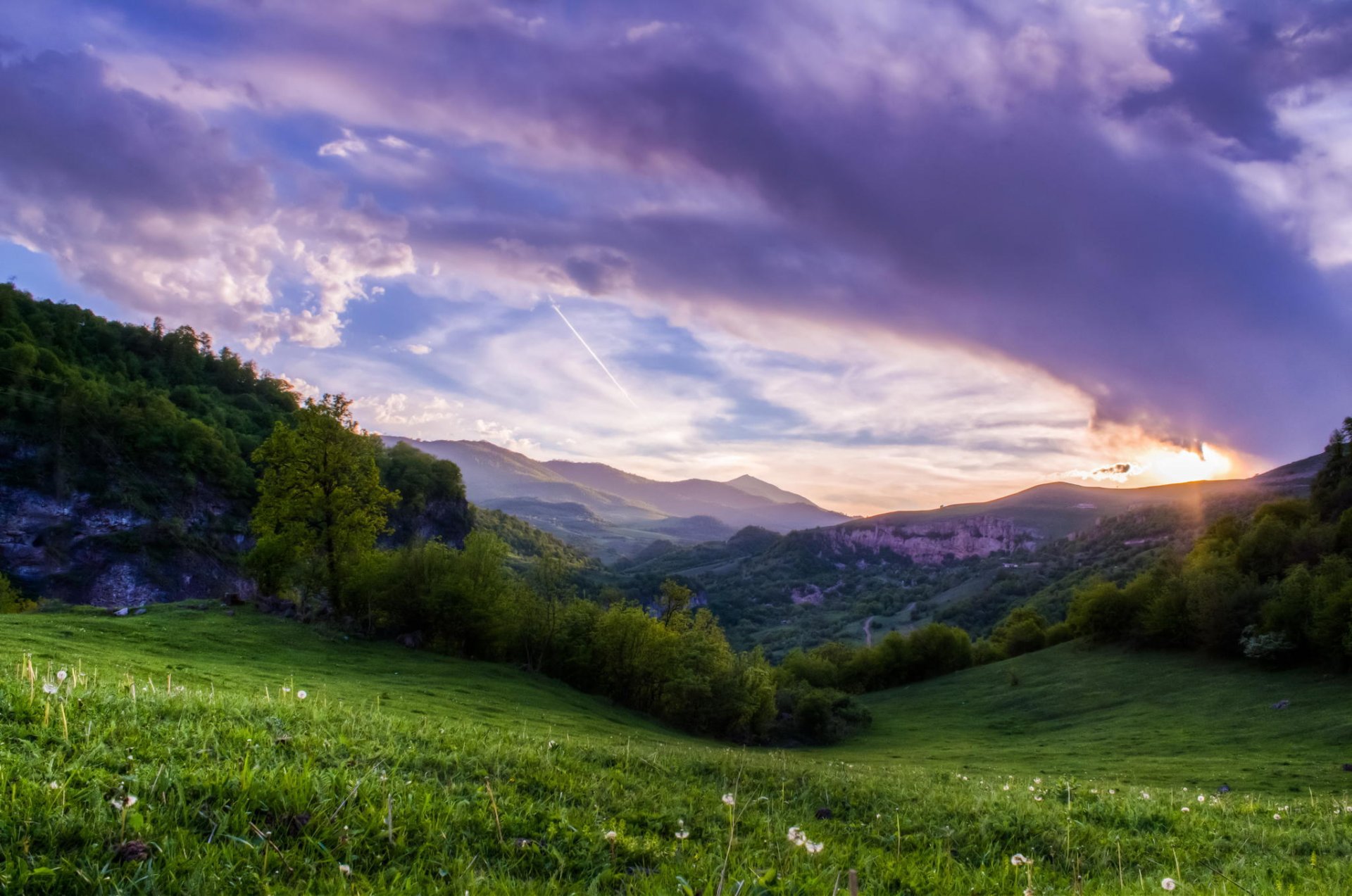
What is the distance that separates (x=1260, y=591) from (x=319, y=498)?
78.9 m

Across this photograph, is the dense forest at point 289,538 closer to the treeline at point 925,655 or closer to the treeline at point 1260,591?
the treeline at point 925,655

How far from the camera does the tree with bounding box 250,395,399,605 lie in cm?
4253

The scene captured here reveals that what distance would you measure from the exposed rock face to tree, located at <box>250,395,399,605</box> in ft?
183

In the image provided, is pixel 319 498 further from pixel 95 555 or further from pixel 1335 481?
pixel 1335 481

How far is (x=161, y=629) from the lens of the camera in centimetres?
3153

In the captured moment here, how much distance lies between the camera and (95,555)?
8662 cm

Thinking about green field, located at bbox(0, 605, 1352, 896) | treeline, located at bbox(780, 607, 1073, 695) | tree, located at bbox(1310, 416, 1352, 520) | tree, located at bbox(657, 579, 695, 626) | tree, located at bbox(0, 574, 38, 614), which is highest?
tree, located at bbox(1310, 416, 1352, 520)

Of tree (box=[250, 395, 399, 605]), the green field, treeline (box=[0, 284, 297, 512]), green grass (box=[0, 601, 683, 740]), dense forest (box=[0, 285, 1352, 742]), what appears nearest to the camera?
the green field

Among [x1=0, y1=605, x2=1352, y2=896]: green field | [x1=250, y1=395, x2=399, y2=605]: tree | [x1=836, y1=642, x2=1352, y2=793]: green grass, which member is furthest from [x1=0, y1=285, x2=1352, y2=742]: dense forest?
[x1=0, y1=605, x2=1352, y2=896]: green field

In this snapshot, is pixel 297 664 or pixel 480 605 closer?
pixel 297 664

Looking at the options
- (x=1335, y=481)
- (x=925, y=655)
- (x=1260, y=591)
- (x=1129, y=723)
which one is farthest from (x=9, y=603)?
(x=1335, y=481)

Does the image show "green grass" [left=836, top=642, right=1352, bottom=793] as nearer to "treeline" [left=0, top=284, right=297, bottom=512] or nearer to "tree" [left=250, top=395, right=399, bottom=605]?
"tree" [left=250, top=395, right=399, bottom=605]

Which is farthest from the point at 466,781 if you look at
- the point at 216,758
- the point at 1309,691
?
the point at 1309,691

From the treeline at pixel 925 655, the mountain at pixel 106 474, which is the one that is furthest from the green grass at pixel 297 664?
the treeline at pixel 925 655
